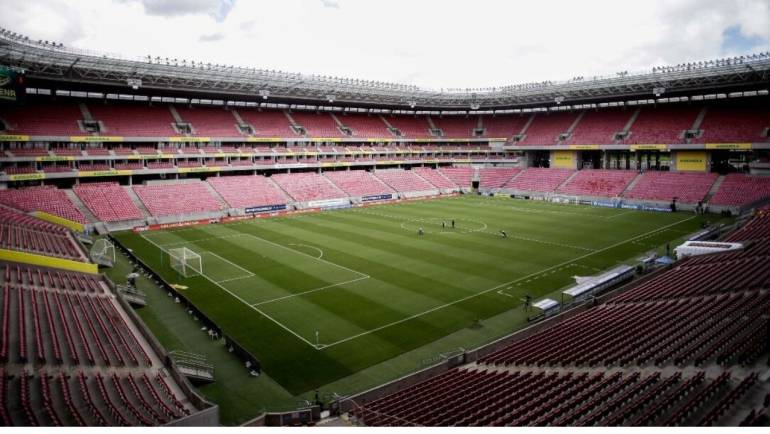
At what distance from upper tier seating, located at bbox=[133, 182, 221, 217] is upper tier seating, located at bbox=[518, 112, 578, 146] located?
48593mm

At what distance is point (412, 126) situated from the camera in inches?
3216

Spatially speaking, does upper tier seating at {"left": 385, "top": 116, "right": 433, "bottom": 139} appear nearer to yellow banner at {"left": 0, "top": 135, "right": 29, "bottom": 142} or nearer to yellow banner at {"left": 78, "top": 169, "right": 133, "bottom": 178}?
yellow banner at {"left": 78, "top": 169, "right": 133, "bottom": 178}

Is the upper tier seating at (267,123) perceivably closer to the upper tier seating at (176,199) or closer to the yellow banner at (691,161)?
the upper tier seating at (176,199)

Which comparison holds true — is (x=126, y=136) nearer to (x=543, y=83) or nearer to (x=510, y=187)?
(x=510, y=187)

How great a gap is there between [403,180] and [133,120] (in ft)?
117

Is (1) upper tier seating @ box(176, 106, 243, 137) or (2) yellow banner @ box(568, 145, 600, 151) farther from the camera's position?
(2) yellow banner @ box(568, 145, 600, 151)

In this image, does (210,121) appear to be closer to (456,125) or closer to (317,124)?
(317,124)

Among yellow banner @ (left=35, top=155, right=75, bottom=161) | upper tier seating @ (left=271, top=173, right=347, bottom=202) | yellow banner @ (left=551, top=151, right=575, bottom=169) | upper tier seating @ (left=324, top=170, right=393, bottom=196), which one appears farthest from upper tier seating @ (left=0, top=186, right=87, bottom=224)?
yellow banner @ (left=551, top=151, right=575, bottom=169)

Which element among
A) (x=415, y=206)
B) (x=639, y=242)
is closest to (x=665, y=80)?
(x=639, y=242)

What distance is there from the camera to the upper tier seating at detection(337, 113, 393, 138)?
74.6 m

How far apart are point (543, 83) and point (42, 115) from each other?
62.5m

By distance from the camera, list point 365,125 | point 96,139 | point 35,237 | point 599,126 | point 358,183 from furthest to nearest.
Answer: point 365,125 → point 599,126 → point 358,183 → point 96,139 → point 35,237

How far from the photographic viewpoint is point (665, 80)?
54.9 metres

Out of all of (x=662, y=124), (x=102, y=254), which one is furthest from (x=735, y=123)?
(x=102, y=254)
